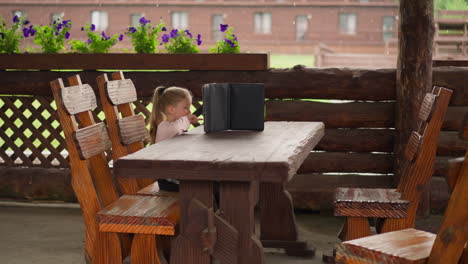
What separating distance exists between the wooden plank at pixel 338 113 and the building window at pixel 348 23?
24422 mm

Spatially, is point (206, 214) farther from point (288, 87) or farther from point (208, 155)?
point (288, 87)

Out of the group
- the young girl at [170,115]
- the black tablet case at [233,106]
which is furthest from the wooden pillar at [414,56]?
the young girl at [170,115]

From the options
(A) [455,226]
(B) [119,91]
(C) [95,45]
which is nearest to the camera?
(A) [455,226]

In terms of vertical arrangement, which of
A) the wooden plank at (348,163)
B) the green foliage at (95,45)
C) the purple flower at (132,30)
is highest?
the purple flower at (132,30)

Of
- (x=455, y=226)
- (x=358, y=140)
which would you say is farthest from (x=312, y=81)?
(x=455, y=226)

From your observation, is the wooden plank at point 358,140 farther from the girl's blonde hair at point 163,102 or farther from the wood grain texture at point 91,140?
the wood grain texture at point 91,140

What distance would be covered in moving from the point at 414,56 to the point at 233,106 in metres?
1.93

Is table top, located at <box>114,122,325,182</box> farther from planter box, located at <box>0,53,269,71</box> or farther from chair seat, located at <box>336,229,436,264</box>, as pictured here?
planter box, located at <box>0,53,269,71</box>

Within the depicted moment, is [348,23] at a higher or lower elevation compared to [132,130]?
higher

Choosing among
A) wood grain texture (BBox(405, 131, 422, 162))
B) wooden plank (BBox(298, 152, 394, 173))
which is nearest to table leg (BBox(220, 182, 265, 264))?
wood grain texture (BBox(405, 131, 422, 162))

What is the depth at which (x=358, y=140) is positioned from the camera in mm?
5680

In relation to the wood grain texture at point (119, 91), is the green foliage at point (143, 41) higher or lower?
higher

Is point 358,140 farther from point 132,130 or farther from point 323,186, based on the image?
point 132,130

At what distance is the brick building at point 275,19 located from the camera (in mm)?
28969
